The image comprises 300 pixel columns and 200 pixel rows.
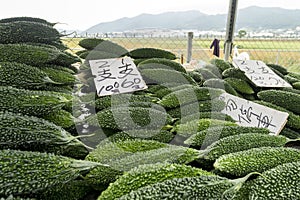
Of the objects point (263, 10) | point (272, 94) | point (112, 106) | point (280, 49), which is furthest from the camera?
point (263, 10)

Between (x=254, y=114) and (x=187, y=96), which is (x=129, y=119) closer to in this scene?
(x=187, y=96)

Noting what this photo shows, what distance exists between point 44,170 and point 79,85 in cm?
57

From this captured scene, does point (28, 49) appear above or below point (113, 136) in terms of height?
above

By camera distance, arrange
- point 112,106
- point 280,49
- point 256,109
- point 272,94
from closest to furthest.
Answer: point 112,106, point 256,109, point 272,94, point 280,49

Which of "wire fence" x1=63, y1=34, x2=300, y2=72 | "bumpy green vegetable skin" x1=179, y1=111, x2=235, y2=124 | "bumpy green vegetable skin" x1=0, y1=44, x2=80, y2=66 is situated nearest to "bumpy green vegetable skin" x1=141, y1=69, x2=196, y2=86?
"bumpy green vegetable skin" x1=179, y1=111, x2=235, y2=124

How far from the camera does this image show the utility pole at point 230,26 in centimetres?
221

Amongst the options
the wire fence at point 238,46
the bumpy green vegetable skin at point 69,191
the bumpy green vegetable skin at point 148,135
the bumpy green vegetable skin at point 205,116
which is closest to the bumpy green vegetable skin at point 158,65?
the bumpy green vegetable skin at point 205,116

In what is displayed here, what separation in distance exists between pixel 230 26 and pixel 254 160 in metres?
1.76

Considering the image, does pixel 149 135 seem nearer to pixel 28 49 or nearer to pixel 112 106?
pixel 112 106

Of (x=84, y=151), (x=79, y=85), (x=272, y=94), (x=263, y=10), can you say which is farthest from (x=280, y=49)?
(x=263, y=10)

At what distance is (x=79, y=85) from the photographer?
111 centimetres

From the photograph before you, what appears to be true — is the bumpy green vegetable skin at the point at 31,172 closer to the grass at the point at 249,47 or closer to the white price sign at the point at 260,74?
the white price sign at the point at 260,74

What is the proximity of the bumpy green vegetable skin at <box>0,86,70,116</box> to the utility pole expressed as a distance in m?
1.71

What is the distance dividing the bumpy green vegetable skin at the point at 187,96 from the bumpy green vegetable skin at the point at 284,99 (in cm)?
22
